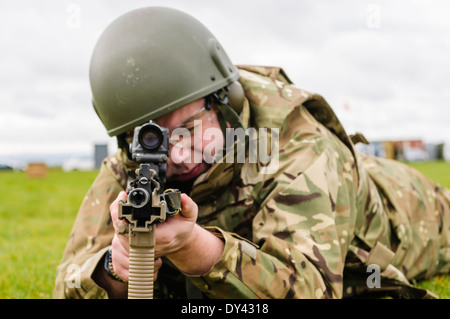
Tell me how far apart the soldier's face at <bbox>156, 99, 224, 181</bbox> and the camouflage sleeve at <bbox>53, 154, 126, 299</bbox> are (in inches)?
20.2

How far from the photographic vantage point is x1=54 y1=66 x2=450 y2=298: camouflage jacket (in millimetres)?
2139

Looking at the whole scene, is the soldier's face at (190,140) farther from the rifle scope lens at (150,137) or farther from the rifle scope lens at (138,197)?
the rifle scope lens at (138,197)

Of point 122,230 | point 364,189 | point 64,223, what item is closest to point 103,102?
point 122,230

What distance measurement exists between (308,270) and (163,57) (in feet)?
3.75

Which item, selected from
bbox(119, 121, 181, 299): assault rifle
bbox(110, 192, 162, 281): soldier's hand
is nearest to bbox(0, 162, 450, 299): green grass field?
bbox(110, 192, 162, 281): soldier's hand

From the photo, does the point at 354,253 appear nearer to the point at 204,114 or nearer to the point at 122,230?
the point at 204,114

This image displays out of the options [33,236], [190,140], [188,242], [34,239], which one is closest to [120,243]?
[188,242]

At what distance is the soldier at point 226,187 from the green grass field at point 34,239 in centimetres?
83

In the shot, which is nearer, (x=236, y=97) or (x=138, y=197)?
(x=138, y=197)

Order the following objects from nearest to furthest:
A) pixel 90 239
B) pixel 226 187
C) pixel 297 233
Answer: pixel 297 233, pixel 226 187, pixel 90 239

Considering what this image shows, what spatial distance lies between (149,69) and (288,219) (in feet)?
2.98

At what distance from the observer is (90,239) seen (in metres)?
2.85

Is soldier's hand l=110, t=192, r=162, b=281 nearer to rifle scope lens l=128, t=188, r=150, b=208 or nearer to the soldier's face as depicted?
rifle scope lens l=128, t=188, r=150, b=208

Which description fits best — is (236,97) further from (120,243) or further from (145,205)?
(145,205)
